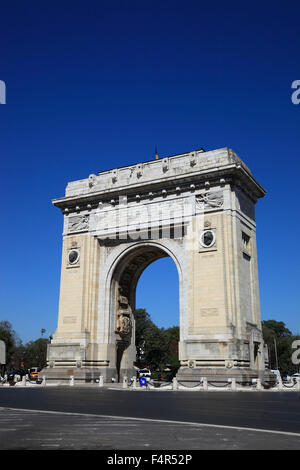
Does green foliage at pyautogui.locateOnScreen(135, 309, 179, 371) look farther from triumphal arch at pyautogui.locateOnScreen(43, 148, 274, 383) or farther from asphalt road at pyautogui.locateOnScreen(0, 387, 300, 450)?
asphalt road at pyautogui.locateOnScreen(0, 387, 300, 450)

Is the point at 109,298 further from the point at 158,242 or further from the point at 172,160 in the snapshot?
the point at 172,160

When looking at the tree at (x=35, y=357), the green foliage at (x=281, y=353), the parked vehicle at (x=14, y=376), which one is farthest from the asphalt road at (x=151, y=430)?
the tree at (x=35, y=357)

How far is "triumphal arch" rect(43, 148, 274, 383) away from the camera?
94.1 feet

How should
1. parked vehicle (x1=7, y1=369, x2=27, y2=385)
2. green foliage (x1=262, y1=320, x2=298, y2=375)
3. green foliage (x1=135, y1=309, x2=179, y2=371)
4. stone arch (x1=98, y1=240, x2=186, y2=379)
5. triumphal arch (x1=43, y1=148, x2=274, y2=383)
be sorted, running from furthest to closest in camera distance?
green foliage (x1=262, y1=320, x2=298, y2=375)
green foliage (x1=135, y1=309, x2=179, y2=371)
parked vehicle (x1=7, y1=369, x2=27, y2=385)
stone arch (x1=98, y1=240, x2=186, y2=379)
triumphal arch (x1=43, y1=148, x2=274, y2=383)

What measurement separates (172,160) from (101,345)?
1516 centimetres

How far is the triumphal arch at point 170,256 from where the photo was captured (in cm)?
2869

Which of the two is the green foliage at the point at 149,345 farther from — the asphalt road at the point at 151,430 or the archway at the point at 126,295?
the asphalt road at the point at 151,430

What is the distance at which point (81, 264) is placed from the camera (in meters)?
34.7

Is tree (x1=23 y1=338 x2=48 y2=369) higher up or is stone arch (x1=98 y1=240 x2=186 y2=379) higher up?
stone arch (x1=98 y1=240 x2=186 y2=379)

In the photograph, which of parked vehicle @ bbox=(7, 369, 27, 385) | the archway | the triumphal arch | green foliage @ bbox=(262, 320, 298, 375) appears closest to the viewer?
the triumphal arch

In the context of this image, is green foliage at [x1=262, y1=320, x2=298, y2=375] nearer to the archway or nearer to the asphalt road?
the archway

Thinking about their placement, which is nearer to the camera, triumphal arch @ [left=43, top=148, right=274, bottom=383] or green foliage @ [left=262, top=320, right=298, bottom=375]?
triumphal arch @ [left=43, top=148, right=274, bottom=383]

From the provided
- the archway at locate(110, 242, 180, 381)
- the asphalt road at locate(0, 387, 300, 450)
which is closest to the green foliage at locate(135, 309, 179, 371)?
the archway at locate(110, 242, 180, 381)

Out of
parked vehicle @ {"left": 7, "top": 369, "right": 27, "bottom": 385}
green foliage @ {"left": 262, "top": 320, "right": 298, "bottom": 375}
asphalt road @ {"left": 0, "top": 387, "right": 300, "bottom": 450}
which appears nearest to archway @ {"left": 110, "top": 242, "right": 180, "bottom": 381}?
parked vehicle @ {"left": 7, "top": 369, "right": 27, "bottom": 385}
